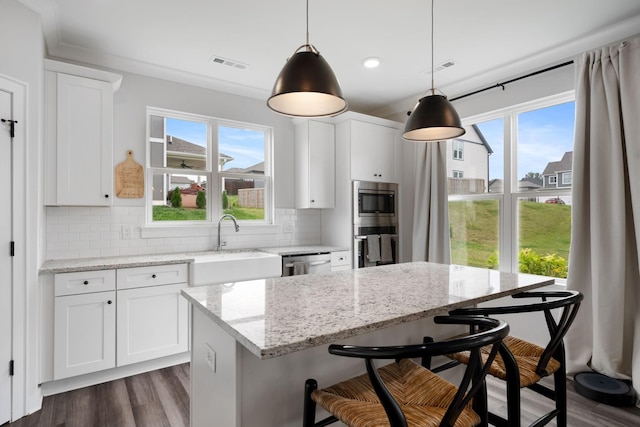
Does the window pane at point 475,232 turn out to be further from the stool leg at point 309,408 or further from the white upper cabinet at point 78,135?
the white upper cabinet at point 78,135

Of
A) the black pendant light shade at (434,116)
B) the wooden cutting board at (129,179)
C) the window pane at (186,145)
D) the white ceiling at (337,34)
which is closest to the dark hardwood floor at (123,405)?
the wooden cutting board at (129,179)

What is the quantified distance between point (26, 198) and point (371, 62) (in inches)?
115

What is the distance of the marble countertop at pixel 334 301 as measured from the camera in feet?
3.65

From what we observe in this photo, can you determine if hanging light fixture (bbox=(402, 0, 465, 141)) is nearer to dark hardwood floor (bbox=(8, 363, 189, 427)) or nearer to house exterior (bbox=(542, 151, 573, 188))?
house exterior (bbox=(542, 151, 573, 188))

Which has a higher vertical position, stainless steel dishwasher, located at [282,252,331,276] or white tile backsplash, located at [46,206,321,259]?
white tile backsplash, located at [46,206,321,259]

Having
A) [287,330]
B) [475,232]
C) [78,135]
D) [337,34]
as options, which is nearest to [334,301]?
[287,330]

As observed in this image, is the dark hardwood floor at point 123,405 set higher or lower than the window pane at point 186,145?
lower

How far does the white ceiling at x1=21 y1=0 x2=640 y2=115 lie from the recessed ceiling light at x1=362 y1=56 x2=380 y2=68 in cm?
7

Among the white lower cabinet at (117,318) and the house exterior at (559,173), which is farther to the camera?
the house exterior at (559,173)

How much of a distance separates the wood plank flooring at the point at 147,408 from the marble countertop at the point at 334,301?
3.42ft

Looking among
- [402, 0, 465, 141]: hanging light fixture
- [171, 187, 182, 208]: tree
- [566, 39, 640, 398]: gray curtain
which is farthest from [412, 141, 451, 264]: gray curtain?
[171, 187, 182, 208]: tree

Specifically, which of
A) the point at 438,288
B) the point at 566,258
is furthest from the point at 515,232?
the point at 438,288

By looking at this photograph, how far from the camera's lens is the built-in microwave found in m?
4.10

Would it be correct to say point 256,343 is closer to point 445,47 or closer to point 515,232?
point 445,47
